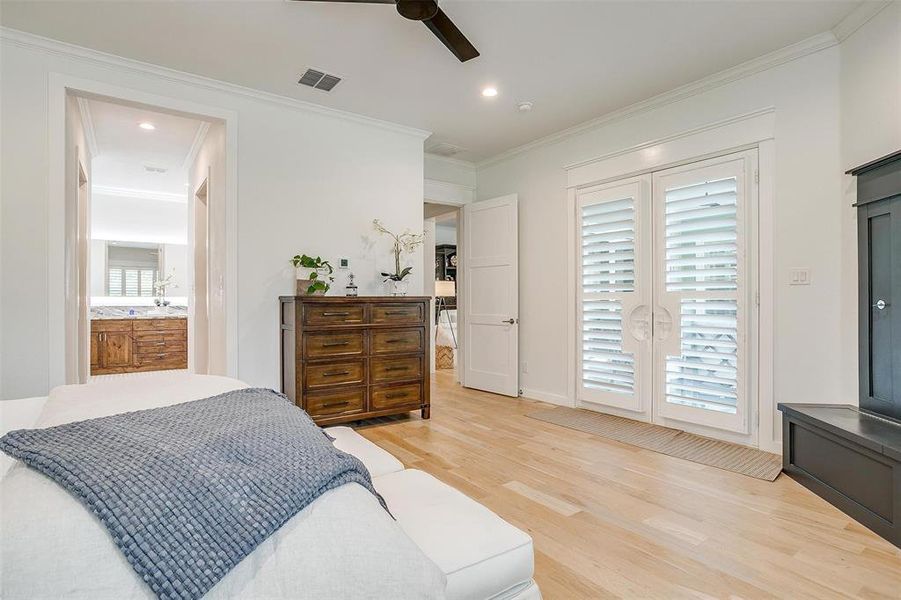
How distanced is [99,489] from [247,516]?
9.3 inches

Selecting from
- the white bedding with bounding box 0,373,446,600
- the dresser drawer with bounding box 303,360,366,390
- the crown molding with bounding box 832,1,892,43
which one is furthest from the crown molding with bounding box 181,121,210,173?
the crown molding with bounding box 832,1,892,43

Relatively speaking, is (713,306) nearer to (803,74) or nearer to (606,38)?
(803,74)

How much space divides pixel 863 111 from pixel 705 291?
142cm

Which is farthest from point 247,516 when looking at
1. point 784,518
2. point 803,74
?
point 803,74

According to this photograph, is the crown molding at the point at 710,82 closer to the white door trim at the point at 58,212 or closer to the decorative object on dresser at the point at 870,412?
the decorative object on dresser at the point at 870,412

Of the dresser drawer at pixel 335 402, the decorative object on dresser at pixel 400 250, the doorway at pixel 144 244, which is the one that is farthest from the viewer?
the doorway at pixel 144 244

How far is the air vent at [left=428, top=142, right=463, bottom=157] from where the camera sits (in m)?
5.04

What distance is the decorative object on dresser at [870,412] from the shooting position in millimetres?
2123

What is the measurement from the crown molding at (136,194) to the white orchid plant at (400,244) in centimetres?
443

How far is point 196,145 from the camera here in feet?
16.0

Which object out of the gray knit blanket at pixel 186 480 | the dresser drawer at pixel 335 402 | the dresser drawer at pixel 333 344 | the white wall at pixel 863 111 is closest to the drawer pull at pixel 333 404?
the dresser drawer at pixel 335 402

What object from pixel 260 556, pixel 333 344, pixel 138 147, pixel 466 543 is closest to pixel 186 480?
pixel 260 556

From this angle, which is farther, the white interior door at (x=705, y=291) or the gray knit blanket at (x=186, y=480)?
the white interior door at (x=705, y=291)

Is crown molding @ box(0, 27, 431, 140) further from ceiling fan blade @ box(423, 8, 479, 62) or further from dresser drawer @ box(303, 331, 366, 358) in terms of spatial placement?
dresser drawer @ box(303, 331, 366, 358)
